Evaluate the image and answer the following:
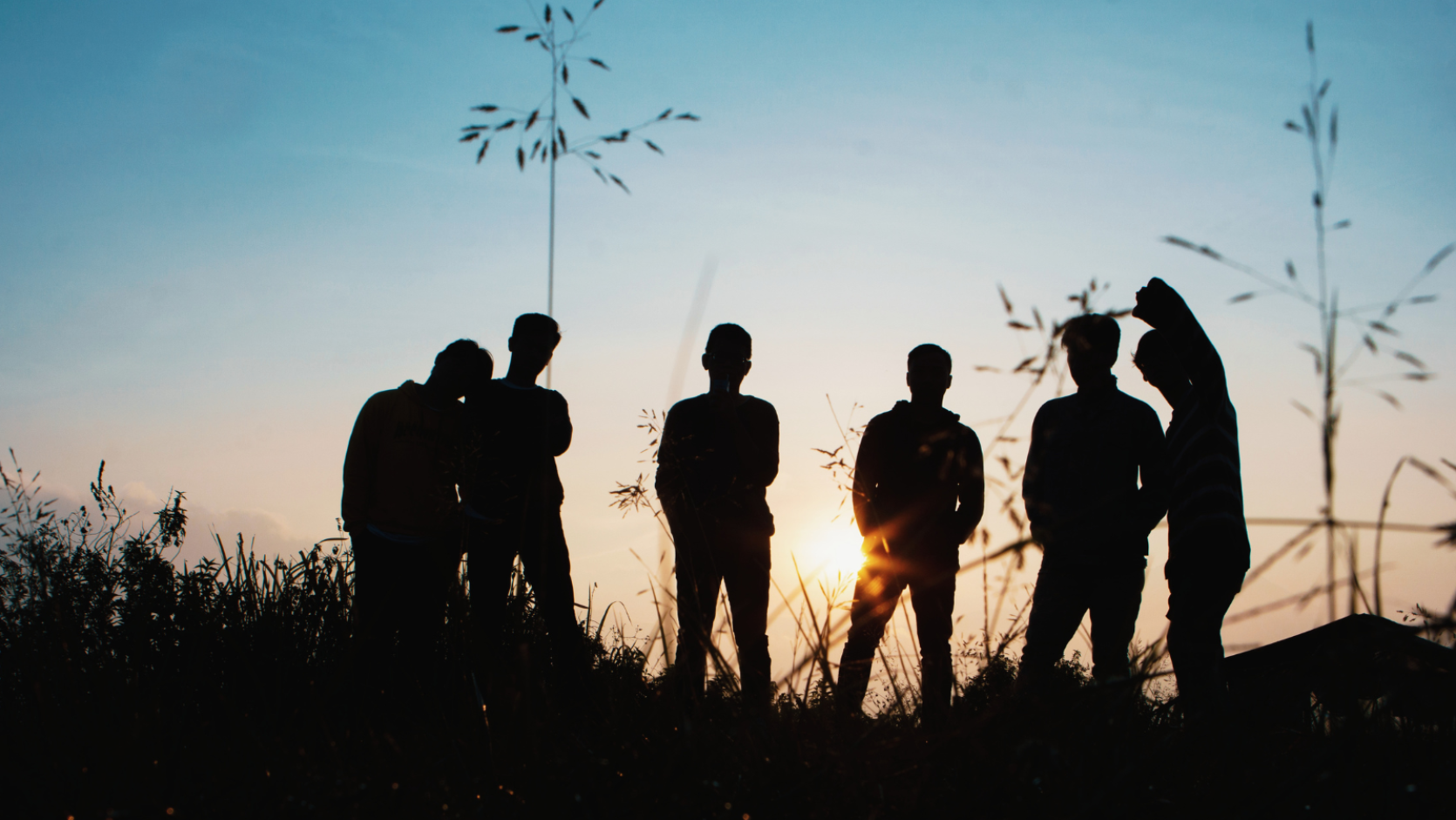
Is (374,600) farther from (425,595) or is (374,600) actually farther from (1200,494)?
(1200,494)

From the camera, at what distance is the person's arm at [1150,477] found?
2.67 m

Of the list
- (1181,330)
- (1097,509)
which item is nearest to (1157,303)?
(1181,330)

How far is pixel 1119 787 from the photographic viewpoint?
3.41 ft

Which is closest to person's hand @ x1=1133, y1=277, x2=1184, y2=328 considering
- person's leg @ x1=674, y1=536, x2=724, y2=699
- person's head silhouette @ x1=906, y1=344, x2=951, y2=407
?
person's head silhouette @ x1=906, y1=344, x2=951, y2=407

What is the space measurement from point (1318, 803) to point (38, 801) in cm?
176

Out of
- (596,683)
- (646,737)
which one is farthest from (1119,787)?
(596,683)

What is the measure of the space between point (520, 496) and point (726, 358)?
0.95 metres

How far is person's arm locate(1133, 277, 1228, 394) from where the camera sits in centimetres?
211

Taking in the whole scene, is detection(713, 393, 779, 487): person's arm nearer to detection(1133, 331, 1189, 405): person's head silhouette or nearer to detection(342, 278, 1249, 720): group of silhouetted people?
detection(342, 278, 1249, 720): group of silhouetted people

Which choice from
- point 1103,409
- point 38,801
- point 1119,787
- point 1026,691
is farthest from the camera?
point 1103,409

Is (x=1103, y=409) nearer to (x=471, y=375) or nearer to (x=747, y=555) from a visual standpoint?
(x=747, y=555)

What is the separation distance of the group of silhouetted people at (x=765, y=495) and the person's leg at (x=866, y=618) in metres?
0.02

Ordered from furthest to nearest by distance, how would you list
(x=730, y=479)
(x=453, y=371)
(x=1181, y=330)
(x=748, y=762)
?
1. (x=730, y=479)
2. (x=453, y=371)
3. (x=1181, y=330)
4. (x=748, y=762)

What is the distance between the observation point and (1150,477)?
2775 mm
